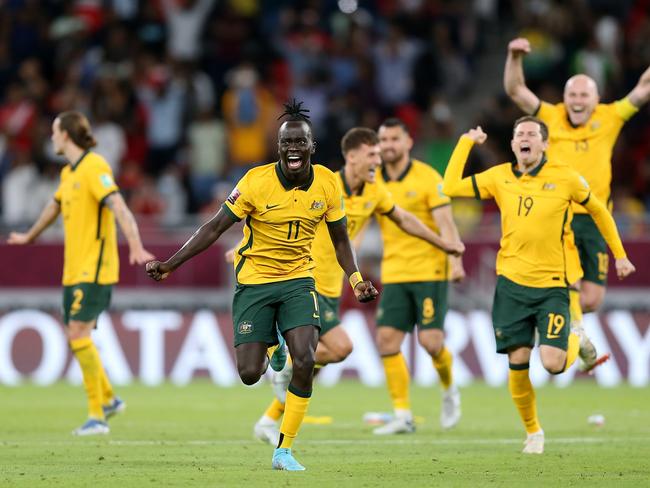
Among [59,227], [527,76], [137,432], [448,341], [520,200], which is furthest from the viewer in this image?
[527,76]

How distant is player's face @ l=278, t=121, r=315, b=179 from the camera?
34.3 ft

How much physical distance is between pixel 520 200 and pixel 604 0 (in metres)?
13.1

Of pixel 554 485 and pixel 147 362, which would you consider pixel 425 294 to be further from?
pixel 147 362

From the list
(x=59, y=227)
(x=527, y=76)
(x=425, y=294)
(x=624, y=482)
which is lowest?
(x=624, y=482)

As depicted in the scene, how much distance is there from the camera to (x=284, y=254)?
10.9 metres

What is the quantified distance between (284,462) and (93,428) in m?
3.50

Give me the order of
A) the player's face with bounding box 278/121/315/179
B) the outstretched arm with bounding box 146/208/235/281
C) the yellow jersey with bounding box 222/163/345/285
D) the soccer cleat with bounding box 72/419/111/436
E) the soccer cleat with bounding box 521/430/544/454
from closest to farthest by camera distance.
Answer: the outstretched arm with bounding box 146/208/235/281
the player's face with bounding box 278/121/315/179
the yellow jersey with bounding box 222/163/345/285
the soccer cleat with bounding box 521/430/544/454
the soccer cleat with bounding box 72/419/111/436

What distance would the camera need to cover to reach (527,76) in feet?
75.8

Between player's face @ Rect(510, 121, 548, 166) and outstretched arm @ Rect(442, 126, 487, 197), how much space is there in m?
0.38

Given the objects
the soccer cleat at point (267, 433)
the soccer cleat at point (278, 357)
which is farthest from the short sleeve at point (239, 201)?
the soccer cleat at point (267, 433)

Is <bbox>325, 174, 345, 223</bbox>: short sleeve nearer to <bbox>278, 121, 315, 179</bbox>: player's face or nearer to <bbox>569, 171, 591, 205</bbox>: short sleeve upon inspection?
<bbox>278, 121, 315, 179</bbox>: player's face

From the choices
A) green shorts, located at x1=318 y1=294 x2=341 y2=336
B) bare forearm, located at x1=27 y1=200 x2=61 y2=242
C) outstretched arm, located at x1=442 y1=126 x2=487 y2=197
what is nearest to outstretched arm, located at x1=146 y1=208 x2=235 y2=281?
outstretched arm, located at x1=442 y1=126 x2=487 y2=197

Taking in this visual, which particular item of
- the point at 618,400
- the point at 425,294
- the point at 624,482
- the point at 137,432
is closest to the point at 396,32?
the point at 618,400

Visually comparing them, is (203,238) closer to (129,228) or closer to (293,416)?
(293,416)
